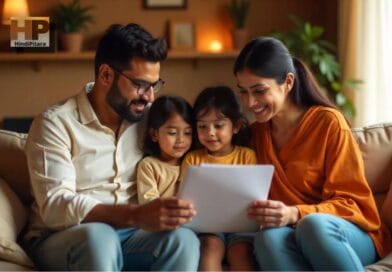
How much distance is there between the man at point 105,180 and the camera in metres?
1.79

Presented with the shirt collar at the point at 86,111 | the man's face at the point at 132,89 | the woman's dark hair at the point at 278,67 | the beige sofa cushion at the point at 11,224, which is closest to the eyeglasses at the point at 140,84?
the man's face at the point at 132,89

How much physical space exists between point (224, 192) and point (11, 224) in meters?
0.67

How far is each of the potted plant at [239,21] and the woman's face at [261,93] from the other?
2525 mm

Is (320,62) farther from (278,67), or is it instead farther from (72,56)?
(278,67)

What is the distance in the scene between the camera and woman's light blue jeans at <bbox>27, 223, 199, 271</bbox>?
174cm

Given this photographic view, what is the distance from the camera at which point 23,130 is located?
4.48 metres

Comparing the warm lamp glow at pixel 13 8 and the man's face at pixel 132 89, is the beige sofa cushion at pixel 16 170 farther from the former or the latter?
the warm lamp glow at pixel 13 8

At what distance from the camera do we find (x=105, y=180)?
2.04 m

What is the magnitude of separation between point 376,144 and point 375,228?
15.6 inches

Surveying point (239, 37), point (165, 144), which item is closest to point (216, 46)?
point (239, 37)

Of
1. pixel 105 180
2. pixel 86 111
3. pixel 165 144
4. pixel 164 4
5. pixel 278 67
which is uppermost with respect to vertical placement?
pixel 164 4

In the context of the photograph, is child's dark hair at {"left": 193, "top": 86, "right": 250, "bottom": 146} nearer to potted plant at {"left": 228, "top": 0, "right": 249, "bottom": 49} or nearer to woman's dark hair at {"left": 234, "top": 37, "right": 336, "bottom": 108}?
woman's dark hair at {"left": 234, "top": 37, "right": 336, "bottom": 108}

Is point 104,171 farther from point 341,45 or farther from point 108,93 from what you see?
point 341,45

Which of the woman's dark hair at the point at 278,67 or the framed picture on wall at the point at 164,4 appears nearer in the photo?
the woman's dark hair at the point at 278,67
